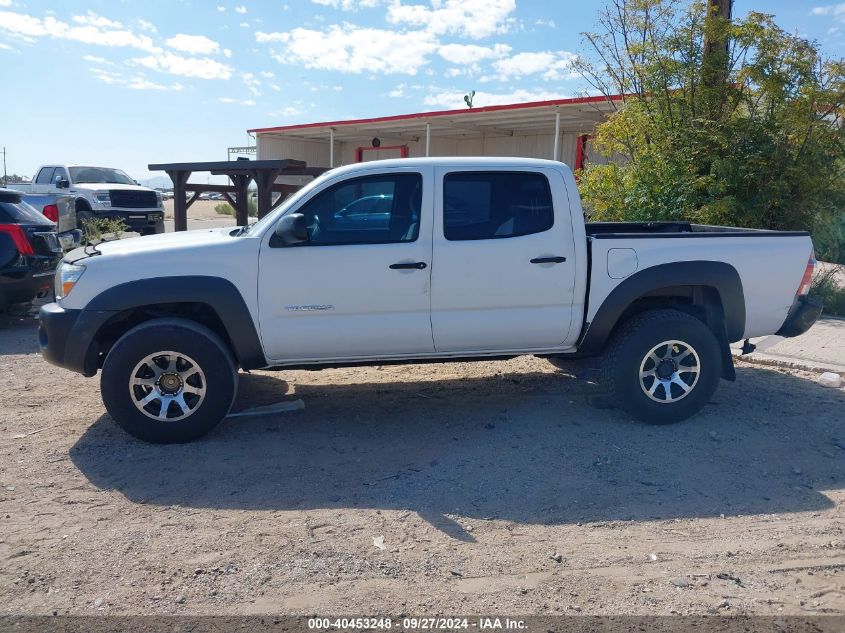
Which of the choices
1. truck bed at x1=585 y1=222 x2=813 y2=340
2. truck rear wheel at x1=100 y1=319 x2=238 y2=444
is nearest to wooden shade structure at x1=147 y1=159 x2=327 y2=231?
truck rear wheel at x1=100 y1=319 x2=238 y2=444

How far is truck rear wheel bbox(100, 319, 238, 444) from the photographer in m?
5.02

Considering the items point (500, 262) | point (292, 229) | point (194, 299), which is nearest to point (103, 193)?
point (194, 299)

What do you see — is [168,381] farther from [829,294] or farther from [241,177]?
[829,294]

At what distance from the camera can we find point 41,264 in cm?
889

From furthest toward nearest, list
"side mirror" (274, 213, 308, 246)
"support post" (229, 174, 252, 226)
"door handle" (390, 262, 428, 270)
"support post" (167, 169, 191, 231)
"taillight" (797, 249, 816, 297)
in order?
1. "support post" (167, 169, 191, 231)
2. "support post" (229, 174, 252, 226)
3. "taillight" (797, 249, 816, 297)
4. "door handle" (390, 262, 428, 270)
5. "side mirror" (274, 213, 308, 246)

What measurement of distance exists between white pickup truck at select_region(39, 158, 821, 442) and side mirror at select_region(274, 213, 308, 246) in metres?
0.01

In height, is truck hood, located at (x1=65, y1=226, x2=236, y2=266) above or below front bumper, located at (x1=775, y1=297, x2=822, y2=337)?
above

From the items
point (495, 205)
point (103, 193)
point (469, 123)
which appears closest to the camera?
point (495, 205)

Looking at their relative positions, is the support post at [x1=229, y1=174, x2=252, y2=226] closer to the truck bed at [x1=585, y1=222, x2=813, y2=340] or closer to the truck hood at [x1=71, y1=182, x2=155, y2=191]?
the truck hood at [x1=71, y1=182, x2=155, y2=191]

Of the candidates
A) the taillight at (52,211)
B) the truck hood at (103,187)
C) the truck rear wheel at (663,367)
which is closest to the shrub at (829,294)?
the truck rear wheel at (663,367)

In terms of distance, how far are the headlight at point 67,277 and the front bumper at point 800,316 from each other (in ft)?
17.4

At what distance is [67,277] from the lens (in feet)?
16.8

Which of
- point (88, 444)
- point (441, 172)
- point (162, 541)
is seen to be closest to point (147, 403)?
point (88, 444)

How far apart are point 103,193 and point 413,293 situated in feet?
49.9
